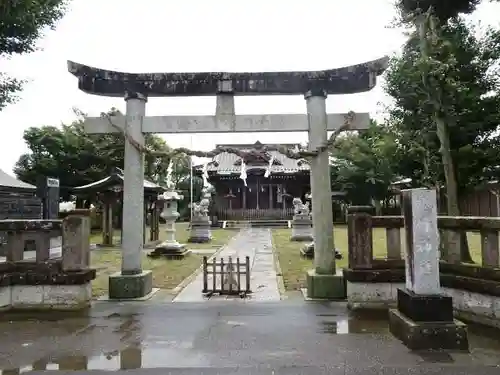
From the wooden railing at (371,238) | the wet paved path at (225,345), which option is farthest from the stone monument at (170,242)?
the wooden railing at (371,238)

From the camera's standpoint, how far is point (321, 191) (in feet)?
26.7

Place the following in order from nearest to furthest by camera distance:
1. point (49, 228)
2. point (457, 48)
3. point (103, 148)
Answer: point (49, 228) < point (457, 48) < point (103, 148)

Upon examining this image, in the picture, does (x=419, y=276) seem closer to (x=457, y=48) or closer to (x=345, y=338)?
(x=345, y=338)

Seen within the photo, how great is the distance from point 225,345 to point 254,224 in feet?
107

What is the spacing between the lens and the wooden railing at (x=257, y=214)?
3919 centimetres

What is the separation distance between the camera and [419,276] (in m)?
5.46

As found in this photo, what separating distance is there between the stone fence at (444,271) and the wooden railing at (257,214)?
3153 cm

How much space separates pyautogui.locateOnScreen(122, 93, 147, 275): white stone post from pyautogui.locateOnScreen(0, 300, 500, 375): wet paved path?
4.05 feet

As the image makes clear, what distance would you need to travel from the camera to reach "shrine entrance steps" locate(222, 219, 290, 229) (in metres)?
37.2

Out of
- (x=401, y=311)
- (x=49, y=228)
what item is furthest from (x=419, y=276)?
(x=49, y=228)

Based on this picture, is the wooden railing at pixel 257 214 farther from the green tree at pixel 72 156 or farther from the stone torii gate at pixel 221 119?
the stone torii gate at pixel 221 119

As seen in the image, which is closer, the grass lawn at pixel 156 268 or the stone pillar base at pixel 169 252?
the grass lawn at pixel 156 268

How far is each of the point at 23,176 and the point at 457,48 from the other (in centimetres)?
3465

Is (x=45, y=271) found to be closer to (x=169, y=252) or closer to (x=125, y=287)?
(x=125, y=287)
